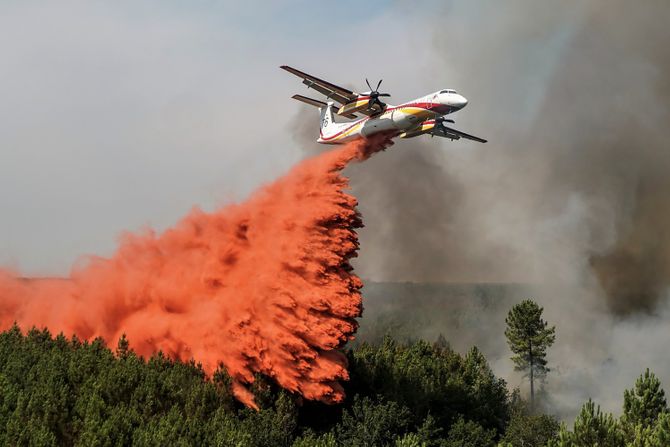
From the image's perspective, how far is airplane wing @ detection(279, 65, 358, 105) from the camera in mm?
54719

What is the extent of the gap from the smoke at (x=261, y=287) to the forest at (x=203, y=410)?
219 cm

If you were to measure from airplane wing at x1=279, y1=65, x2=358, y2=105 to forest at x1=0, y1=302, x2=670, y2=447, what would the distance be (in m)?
22.7

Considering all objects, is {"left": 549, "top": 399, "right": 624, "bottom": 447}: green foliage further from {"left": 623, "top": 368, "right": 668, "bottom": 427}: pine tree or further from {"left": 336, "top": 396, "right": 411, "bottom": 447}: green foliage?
{"left": 336, "top": 396, "right": 411, "bottom": 447}: green foliage

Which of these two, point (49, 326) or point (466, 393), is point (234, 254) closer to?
point (49, 326)

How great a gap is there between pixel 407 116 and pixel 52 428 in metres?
31.7

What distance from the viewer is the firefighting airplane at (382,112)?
51469 millimetres

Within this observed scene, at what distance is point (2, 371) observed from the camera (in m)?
53.4

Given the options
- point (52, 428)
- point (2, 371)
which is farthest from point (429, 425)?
point (2, 371)

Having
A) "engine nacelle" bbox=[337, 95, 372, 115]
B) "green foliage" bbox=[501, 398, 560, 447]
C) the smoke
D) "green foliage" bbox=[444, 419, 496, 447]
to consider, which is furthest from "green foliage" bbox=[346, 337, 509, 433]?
"engine nacelle" bbox=[337, 95, 372, 115]

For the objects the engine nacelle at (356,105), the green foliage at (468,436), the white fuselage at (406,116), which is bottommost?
the green foliage at (468,436)

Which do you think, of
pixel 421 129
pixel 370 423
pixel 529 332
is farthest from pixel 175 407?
pixel 529 332

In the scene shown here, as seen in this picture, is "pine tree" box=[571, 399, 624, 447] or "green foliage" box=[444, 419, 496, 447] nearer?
"pine tree" box=[571, 399, 624, 447]

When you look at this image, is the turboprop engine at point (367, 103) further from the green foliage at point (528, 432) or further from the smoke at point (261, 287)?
the green foliage at point (528, 432)

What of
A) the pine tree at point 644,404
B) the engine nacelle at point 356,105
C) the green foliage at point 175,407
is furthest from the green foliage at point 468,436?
the engine nacelle at point 356,105
